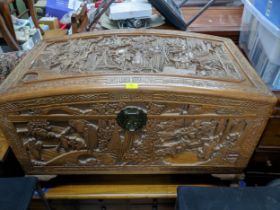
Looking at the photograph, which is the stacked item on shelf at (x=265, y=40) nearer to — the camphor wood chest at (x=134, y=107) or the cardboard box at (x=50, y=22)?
the camphor wood chest at (x=134, y=107)

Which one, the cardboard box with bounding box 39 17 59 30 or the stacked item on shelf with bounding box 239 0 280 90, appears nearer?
the stacked item on shelf with bounding box 239 0 280 90

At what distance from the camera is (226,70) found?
0.88 m

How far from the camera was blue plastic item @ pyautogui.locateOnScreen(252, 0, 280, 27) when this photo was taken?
3.12ft

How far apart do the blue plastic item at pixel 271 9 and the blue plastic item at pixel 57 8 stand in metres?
1.46

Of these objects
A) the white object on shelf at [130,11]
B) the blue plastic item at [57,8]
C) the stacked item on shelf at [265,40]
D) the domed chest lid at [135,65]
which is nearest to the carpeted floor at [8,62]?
the domed chest lid at [135,65]

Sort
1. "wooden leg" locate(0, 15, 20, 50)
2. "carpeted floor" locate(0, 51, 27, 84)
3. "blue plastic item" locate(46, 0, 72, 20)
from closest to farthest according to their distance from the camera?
"carpeted floor" locate(0, 51, 27, 84), "wooden leg" locate(0, 15, 20, 50), "blue plastic item" locate(46, 0, 72, 20)

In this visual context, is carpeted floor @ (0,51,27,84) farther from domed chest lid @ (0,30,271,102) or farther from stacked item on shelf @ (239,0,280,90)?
stacked item on shelf @ (239,0,280,90)

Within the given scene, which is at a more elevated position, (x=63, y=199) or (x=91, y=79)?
(x=91, y=79)

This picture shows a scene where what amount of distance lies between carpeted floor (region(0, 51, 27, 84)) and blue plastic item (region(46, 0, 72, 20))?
37.0 inches

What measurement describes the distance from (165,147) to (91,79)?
0.39 meters

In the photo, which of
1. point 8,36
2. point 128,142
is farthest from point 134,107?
point 8,36

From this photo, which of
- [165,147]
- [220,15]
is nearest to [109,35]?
[165,147]

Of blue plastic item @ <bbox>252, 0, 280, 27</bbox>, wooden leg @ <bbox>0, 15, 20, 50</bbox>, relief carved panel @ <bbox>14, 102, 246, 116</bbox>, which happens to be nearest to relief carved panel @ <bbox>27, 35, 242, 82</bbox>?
relief carved panel @ <bbox>14, 102, 246, 116</bbox>

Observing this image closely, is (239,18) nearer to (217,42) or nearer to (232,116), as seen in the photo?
(217,42)
